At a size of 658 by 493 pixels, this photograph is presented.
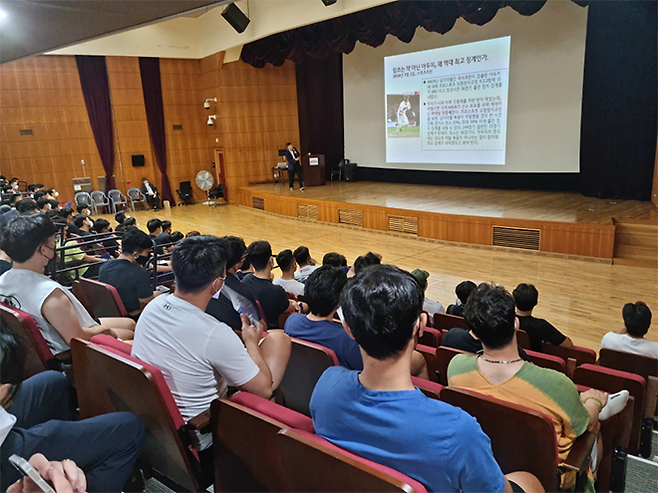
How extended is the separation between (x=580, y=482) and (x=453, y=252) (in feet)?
18.7

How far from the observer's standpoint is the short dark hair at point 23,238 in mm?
2170

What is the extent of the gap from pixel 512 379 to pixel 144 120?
1293cm

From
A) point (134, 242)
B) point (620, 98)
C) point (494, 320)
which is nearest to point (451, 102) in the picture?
point (620, 98)

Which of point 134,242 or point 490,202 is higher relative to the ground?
point 134,242

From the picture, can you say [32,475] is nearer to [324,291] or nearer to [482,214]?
[324,291]

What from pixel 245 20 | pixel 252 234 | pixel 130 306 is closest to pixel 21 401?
pixel 130 306

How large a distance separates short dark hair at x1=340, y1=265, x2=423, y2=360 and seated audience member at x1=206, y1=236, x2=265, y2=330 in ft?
3.98

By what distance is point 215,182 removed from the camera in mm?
13594

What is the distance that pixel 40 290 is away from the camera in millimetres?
2104

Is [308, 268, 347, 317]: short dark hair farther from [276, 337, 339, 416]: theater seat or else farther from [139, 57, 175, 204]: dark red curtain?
[139, 57, 175, 204]: dark red curtain

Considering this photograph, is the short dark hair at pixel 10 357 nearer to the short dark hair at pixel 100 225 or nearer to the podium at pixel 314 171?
the short dark hair at pixel 100 225

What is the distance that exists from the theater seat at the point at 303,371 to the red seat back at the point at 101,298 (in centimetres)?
147

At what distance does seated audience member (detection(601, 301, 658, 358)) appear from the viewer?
2666 mm

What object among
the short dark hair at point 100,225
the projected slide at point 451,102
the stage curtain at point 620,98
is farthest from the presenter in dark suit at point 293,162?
the short dark hair at point 100,225
